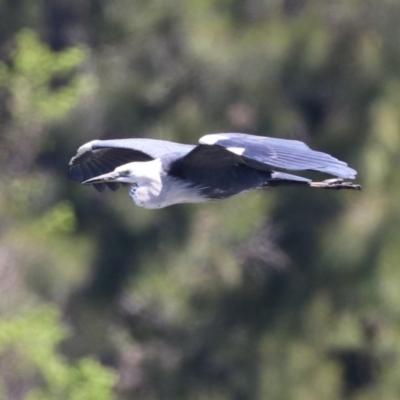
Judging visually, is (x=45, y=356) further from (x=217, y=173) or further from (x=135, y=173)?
(x=217, y=173)

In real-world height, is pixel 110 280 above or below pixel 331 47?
below

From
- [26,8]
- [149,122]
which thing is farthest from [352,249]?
[26,8]

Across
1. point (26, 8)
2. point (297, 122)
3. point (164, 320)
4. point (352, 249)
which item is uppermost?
point (26, 8)

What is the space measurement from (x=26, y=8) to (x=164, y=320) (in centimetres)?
315

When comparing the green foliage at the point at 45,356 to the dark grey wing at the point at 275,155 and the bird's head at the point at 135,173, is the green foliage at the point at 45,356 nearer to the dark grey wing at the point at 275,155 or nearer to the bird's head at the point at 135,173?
the bird's head at the point at 135,173

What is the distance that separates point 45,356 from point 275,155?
499cm

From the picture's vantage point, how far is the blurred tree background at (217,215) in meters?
11.3

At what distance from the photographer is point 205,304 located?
12469 millimetres

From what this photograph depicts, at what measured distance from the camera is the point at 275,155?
19.3ft

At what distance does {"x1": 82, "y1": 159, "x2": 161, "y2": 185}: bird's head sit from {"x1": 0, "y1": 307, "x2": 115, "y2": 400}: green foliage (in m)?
3.83

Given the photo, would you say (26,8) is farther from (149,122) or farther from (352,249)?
(352,249)

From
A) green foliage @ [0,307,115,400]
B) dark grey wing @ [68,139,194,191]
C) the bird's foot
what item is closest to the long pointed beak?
dark grey wing @ [68,139,194,191]

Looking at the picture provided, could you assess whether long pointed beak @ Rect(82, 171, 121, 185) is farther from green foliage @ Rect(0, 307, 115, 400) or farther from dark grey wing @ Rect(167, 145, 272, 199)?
green foliage @ Rect(0, 307, 115, 400)

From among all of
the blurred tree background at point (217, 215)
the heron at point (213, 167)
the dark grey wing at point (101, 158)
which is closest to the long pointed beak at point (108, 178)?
the heron at point (213, 167)
